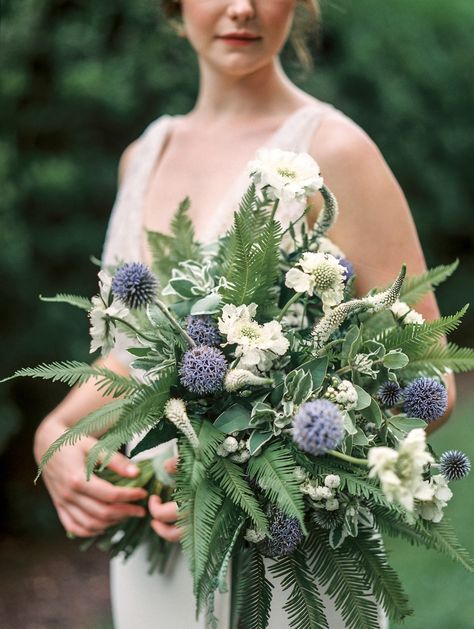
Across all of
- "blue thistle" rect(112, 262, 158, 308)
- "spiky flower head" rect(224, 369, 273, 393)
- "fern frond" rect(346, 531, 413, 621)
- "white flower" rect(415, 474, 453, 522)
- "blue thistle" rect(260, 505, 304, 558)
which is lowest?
"fern frond" rect(346, 531, 413, 621)

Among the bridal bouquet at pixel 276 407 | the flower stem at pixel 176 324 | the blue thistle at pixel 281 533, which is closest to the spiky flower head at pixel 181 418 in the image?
the bridal bouquet at pixel 276 407

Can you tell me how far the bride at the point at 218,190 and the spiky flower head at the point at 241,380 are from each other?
1.64ft

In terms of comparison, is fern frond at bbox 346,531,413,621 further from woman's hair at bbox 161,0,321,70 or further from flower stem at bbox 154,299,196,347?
woman's hair at bbox 161,0,321,70

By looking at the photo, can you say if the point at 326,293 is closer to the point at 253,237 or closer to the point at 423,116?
the point at 253,237

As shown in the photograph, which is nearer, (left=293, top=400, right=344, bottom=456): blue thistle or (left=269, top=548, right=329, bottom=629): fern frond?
(left=293, top=400, right=344, bottom=456): blue thistle

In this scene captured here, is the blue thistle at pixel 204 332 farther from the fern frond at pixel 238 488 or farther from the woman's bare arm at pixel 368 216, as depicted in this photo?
the woman's bare arm at pixel 368 216

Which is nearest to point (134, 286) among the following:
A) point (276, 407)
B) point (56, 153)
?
point (276, 407)

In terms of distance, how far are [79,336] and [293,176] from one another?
305 centimetres

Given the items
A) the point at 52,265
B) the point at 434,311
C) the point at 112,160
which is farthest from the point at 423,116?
the point at 434,311

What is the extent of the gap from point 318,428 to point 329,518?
32 centimetres

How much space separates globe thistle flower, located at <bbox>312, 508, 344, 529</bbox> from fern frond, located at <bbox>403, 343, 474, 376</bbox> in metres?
0.28

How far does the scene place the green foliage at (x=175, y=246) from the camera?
185cm

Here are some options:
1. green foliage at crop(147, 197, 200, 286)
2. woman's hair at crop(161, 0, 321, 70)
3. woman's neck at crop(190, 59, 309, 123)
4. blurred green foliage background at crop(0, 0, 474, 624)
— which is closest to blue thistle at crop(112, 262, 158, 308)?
green foliage at crop(147, 197, 200, 286)

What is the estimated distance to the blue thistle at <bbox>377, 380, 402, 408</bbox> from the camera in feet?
5.04
